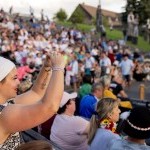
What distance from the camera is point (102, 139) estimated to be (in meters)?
4.35

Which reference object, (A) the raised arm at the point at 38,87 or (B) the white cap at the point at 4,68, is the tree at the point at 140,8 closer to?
(A) the raised arm at the point at 38,87

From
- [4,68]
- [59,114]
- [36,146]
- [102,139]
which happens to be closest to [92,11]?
[59,114]

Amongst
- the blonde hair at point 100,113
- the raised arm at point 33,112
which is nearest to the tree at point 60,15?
the blonde hair at point 100,113

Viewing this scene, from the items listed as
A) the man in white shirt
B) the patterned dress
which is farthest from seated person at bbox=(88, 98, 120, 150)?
the man in white shirt

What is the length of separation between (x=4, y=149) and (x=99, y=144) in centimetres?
148

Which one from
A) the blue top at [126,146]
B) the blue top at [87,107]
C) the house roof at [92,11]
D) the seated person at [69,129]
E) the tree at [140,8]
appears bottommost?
the house roof at [92,11]

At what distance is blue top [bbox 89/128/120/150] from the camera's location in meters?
4.24

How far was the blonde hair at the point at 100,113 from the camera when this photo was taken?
464 centimetres

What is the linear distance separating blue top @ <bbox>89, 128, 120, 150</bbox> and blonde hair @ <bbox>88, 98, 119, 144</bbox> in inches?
4.4

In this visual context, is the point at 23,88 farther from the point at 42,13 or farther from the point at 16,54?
the point at 42,13

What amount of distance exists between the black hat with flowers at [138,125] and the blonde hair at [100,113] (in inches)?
42.0

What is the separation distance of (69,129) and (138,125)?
1848 mm

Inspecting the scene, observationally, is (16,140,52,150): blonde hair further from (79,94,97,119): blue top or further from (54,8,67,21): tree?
(54,8,67,21): tree

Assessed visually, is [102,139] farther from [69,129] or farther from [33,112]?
[33,112]
